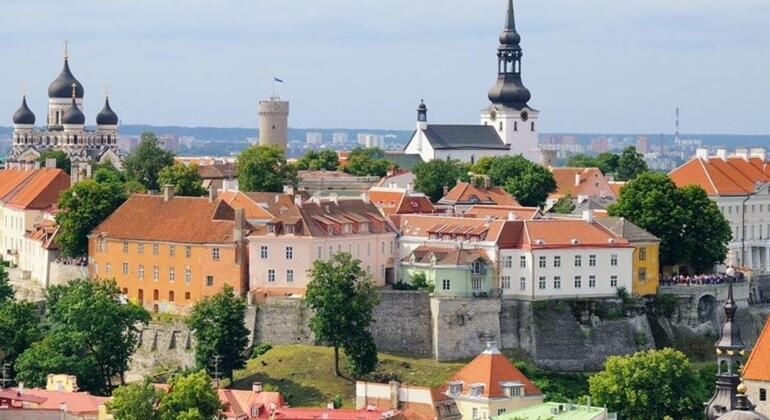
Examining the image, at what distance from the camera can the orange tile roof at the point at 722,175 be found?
114 meters

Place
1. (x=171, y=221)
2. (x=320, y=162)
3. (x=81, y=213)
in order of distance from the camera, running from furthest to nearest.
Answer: (x=320, y=162) < (x=81, y=213) < (x=171, y=221)

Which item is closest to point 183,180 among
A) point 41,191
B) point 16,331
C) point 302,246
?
point 41,191

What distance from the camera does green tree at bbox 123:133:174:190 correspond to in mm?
120375

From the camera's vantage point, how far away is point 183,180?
11106 centimetres

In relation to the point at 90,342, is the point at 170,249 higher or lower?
higher

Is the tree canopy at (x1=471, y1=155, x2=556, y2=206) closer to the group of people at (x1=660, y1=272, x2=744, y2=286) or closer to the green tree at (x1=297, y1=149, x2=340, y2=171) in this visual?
the group of people at (x1=660, y1=272, x2=744, y2=286)

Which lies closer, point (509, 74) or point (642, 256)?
point (642, 256)

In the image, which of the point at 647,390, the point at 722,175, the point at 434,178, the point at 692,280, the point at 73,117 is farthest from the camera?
the point at 73,117

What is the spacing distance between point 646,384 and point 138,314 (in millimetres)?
21229

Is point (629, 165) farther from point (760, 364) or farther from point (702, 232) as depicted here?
point (760, 364)

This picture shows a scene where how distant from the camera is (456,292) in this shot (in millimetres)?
91562

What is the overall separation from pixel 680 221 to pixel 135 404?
30647 mm

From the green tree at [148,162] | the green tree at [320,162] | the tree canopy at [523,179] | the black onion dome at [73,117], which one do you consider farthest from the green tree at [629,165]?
the black onion dome at [73,117]

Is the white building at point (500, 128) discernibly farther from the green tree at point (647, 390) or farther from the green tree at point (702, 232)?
the green tree at point (647, 390)
